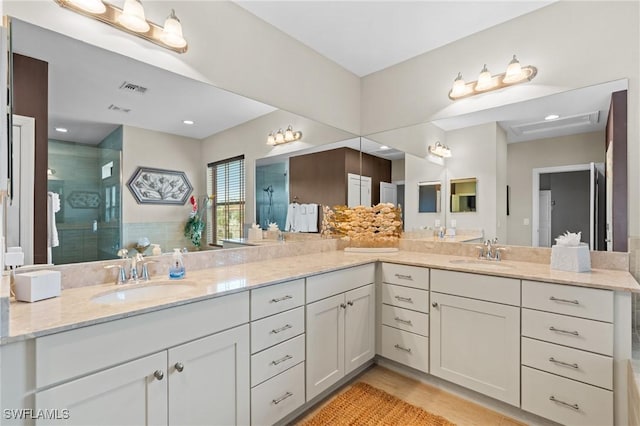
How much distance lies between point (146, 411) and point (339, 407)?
1187 mm

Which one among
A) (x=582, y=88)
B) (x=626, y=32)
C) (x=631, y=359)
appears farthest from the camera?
(x=582, y=88)

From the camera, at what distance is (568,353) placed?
1.63 metres

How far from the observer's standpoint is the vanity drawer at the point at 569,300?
155 centimetres

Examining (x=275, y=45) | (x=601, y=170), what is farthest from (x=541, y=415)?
(x=275, y=45)

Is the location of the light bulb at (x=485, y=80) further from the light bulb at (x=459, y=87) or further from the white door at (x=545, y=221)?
the white door at (x=545, y=221)

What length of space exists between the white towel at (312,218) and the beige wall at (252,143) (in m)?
0.55

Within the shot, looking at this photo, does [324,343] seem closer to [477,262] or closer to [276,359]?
[276,359]

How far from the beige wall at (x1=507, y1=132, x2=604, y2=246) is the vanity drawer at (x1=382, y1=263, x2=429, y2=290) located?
2.56 ft

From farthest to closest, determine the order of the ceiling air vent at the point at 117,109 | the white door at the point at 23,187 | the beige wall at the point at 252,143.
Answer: the beige wall at the point at 252,143
the ceiling air vent at the point at 117,109
the white door at the point at 23,187

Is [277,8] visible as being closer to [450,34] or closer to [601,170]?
[450,34]

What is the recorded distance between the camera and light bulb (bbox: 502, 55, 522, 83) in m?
2.20

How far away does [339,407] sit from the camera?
1.94 m

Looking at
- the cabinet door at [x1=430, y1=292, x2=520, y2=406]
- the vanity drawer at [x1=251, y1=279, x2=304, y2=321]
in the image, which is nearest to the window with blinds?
the vanity drawer at [x1=251, y1=279, x2=304, y2=321]

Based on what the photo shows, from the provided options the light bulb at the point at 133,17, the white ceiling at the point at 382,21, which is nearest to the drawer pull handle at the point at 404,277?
the white ceiling at the point at 382,21
